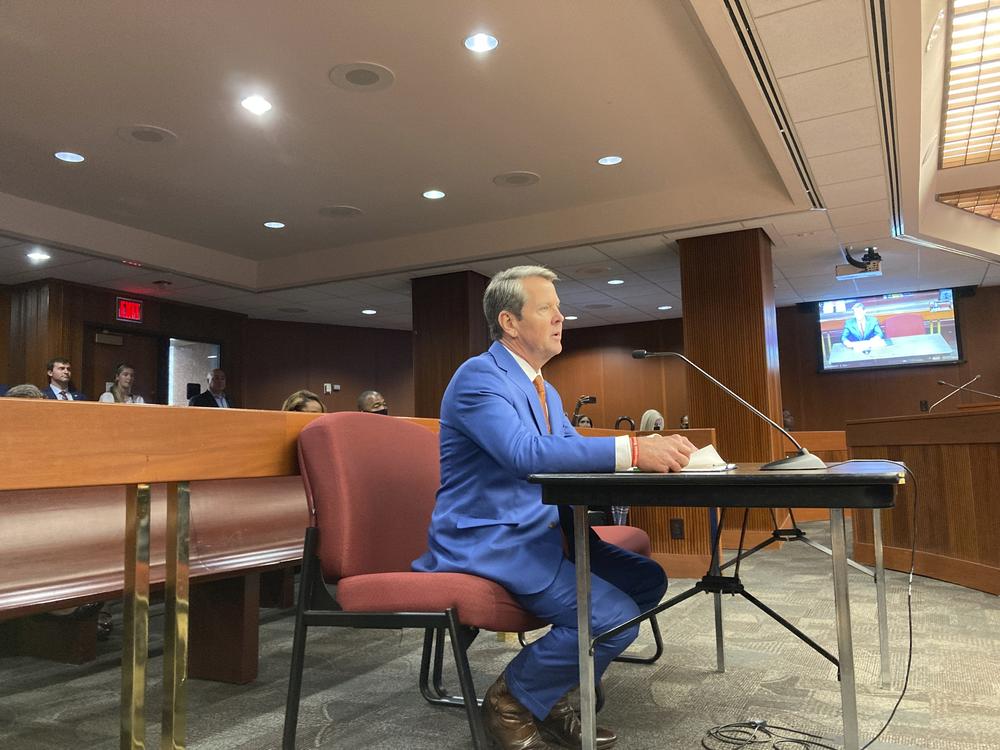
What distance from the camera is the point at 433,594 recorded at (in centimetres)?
148

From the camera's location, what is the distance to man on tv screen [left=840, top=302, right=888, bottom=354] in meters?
9.68

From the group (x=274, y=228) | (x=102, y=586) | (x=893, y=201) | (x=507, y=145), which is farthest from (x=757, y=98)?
(x=274, y=228)

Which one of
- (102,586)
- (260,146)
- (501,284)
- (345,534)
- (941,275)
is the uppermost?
(260,146)

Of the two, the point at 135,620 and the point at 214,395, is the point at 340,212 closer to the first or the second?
the point at 214,395

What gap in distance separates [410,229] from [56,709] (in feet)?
19.1

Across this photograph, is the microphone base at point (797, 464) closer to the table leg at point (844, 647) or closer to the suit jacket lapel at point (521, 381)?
the table leg at point (844, 647)

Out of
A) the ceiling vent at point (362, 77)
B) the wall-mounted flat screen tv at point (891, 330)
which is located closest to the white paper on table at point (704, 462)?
the ceiling vent at point (362, 77)

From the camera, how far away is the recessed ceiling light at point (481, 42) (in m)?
4.02

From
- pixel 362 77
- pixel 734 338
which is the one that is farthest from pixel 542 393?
pixel 734 338

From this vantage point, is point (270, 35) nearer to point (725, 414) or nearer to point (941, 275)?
point (725, 414)

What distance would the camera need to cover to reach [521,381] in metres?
1.77

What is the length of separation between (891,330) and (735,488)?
954 cm

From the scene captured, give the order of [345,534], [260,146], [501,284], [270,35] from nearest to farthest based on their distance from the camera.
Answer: [345,534]
[501,284]
[270,35]
[260,146]

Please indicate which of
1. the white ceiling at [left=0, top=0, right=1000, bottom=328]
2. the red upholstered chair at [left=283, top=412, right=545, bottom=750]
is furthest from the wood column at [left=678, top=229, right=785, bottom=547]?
the red upholstered chair at [left=283, top=412, right=545, bottom=750]
